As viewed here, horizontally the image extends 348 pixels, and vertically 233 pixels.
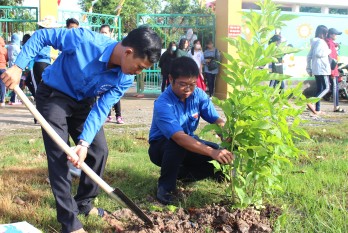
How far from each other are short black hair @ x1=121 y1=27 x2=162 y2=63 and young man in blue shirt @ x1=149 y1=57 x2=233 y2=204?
27.0 inches

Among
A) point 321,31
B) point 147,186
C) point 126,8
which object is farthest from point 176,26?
point 126,8

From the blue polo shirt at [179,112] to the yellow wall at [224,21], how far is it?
802cm

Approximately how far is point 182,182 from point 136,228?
1203 mm

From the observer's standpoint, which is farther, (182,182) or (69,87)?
(182,182)

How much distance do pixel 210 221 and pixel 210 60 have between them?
365 inches

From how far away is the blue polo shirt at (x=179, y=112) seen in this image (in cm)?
354

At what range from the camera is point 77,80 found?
9.95 feet

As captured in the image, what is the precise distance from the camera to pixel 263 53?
2820mm

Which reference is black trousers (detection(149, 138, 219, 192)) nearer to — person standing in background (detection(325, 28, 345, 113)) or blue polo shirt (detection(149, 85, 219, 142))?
blue polo shirt (detection(149, 85, 219, 142))

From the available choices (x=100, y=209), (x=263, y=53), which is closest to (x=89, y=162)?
(x=100, y=209)

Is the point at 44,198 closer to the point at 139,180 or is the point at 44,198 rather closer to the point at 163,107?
the point at 139,180

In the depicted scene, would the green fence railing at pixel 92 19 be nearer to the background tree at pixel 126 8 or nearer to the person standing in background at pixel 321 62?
the person standing in background at pixel 321 62

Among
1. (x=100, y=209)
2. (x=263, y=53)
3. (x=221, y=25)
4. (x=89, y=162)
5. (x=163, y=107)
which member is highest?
(x=221, y=25)

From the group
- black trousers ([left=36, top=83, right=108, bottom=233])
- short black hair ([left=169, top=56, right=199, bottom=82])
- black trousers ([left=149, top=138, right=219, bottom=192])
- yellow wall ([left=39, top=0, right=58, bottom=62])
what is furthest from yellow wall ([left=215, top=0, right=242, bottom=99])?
black trousers ([left=36, top=83, right=108, bottom=233])
